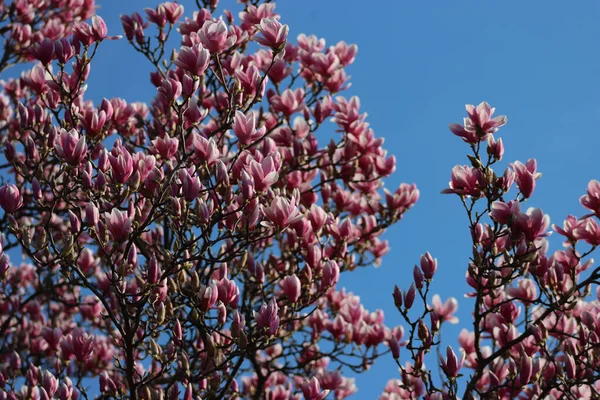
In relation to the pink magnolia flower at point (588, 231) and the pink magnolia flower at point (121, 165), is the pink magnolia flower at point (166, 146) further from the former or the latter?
the pink magnolia flower at point (588, 231)

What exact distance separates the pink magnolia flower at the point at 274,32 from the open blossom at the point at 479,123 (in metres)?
1.13

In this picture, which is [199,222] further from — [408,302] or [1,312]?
[1,312]

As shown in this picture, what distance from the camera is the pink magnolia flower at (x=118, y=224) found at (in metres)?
3.27

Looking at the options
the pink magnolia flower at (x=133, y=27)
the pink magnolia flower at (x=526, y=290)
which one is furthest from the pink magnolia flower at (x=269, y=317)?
the pink magnolia flower at (x=133, y=27)

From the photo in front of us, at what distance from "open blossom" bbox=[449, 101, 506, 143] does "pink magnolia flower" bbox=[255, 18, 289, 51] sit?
1.13 m

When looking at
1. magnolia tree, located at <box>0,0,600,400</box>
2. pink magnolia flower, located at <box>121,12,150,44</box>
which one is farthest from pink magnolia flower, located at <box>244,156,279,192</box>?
pink magnolia flower, located at <box>121,12,150,44</box>

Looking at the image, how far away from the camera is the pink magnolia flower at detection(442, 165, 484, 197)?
3484 mm

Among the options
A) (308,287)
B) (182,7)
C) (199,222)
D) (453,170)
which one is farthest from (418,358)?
(182,7)

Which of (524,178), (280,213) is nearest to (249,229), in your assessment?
(280,213)

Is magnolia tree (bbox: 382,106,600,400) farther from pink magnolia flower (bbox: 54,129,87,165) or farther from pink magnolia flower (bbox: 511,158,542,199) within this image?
pink magnolia flower (bbox: 54,129,87,165)

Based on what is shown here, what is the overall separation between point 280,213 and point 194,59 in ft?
3.39

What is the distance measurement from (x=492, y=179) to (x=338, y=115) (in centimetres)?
200

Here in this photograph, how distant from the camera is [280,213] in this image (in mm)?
3348

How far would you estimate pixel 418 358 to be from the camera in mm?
3627
